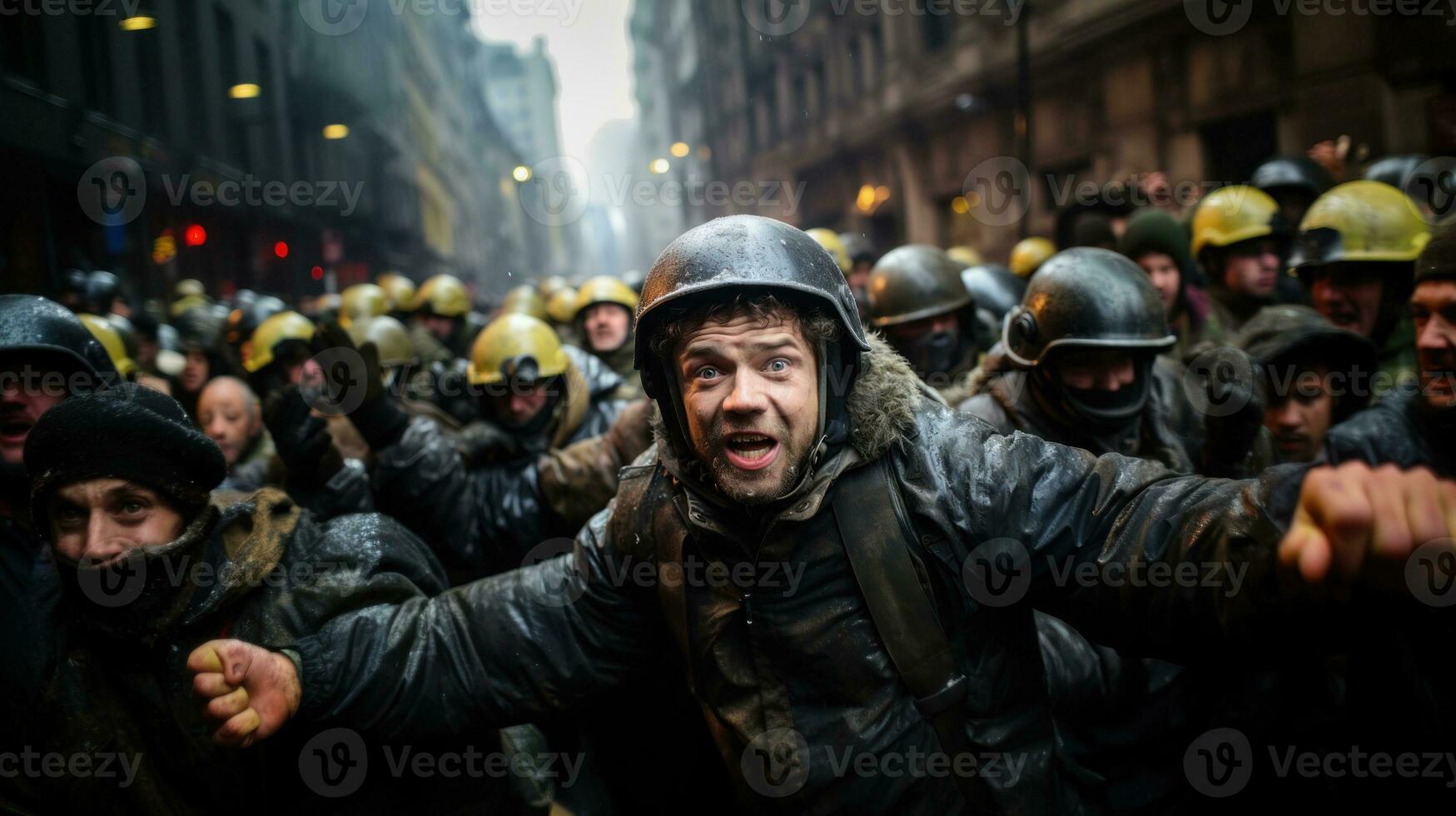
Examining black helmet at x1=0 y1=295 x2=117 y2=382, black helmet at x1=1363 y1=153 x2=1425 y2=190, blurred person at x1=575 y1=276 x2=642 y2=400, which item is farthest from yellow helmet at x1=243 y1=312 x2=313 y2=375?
black helmet at x1=1363 y1=153 x2=1425 y2=190

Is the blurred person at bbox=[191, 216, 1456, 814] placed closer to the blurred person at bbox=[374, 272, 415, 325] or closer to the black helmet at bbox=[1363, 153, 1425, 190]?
the black helmet at bbox=[1363, 153, 1425, 190]

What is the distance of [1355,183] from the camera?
4848mm

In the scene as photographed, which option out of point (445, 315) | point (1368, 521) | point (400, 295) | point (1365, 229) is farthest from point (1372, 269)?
point (400, 295)

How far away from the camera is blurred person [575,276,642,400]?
6.84 meters

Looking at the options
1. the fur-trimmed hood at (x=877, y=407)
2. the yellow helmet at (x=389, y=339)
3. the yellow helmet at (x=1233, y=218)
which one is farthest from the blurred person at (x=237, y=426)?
the yellow helmet at (x=1233, y=218)

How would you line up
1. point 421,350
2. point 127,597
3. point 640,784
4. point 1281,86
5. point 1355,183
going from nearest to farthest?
point 127,597
point 640,784
point 1355,183
point 421,350
point 1281,86

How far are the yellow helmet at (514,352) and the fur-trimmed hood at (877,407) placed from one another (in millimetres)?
2683

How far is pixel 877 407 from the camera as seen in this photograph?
221 cm

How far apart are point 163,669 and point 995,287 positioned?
5786 millimetres

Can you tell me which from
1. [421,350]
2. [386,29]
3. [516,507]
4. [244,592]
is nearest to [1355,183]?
[516,507]

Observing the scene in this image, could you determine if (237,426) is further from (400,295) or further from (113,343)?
(400,295)

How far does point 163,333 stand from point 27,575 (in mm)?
6510

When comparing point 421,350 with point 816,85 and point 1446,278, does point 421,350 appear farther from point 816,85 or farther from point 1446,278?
point 816,85

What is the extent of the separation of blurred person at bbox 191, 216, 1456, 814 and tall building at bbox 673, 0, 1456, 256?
685 cm
